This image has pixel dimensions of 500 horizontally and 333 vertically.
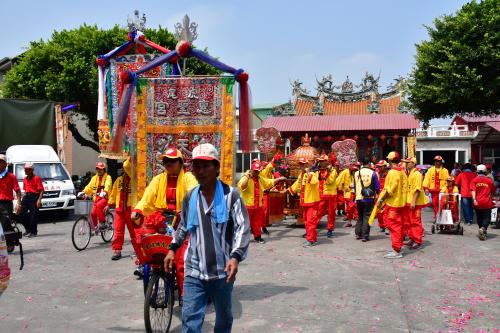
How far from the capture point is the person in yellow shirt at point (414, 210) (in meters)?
9.53

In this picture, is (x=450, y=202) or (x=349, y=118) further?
(x=349, y=118)

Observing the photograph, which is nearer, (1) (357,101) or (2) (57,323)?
(2) (57,323)

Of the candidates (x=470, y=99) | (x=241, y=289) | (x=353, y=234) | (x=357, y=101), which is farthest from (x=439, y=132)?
(x=241, y=289)

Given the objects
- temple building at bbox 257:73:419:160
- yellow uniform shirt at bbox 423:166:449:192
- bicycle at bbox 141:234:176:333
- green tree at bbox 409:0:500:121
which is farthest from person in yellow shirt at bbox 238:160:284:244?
temple building at bbox 257:73:419:160

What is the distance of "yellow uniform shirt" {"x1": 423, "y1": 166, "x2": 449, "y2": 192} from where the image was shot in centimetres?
1367

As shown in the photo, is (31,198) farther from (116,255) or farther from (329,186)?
(329,186)

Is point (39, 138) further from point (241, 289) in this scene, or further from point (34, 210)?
point (241, 289)

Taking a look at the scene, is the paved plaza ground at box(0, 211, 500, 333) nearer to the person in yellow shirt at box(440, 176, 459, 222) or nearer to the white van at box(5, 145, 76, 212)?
the person in yellow shirt at box(440, 176, 459, 222)

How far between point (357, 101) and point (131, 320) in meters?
31.6

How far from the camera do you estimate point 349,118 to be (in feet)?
103

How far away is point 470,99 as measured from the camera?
16141 mm

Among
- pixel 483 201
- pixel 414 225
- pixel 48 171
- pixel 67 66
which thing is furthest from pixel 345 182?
pixel 67 66

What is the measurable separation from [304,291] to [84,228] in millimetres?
5317

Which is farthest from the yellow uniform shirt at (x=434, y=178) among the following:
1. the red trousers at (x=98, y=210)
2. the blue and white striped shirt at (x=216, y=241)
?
the blue and white striped shirt at (x=216, y=241)
